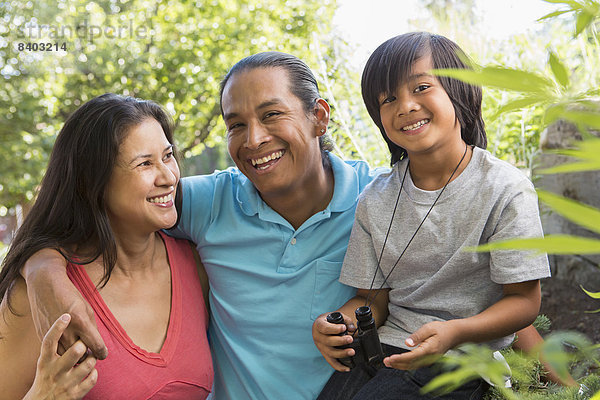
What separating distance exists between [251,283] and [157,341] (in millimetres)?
349

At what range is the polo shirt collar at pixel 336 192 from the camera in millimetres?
1963

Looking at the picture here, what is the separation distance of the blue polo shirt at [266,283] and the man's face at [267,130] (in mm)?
144

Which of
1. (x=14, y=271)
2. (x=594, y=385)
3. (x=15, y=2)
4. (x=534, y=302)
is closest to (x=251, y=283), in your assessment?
(x=14, y=271)

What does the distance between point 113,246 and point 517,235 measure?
46.2 inches

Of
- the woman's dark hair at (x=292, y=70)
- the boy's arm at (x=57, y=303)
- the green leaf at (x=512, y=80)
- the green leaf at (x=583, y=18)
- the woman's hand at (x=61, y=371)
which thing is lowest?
the woman's hand at (x=61, y=371)

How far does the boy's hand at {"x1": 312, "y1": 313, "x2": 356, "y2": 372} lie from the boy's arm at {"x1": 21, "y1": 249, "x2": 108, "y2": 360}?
0.55m

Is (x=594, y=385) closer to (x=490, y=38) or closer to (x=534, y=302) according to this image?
(x=534, y=302)

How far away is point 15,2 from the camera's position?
6.29 meters

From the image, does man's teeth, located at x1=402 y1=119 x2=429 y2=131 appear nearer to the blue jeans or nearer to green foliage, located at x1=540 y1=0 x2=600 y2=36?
the blue jeans

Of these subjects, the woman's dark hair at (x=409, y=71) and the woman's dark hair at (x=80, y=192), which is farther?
the woman's dark hair at (x=80, y=192)

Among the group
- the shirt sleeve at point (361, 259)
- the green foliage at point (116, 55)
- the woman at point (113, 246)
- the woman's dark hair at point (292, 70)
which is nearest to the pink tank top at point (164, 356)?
the woman at point (113, 246)

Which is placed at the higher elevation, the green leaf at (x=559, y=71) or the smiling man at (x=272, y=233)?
the green leaf at (x=559, y=71)

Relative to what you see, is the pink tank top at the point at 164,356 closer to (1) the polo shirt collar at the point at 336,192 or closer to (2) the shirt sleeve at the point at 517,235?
(1) the polo shirt collar at the point at 336,192

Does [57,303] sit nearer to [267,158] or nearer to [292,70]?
[267,158]
